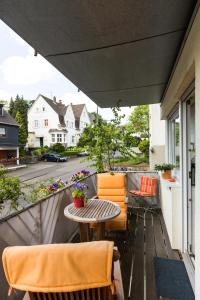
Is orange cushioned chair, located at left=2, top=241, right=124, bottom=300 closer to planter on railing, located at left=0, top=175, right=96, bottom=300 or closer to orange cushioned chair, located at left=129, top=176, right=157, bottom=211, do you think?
planter on railing, located at left=0, top=175, right=96, bottom=300

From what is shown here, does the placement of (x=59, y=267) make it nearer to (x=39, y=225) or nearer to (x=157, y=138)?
(x=39, y=225)

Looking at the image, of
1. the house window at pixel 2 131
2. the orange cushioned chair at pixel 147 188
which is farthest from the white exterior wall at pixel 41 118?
the orange cushioned chair at pixel 147 188

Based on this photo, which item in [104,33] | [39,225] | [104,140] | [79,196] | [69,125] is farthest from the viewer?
[69,125]

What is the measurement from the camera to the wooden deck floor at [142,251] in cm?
236

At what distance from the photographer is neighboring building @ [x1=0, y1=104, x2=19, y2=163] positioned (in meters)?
21.7

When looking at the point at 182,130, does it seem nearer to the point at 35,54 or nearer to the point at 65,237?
the point at 35,54

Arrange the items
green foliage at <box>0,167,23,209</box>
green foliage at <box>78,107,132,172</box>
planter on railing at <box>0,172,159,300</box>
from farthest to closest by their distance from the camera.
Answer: green foliage at <box>78,107,132,172</box> < green foliage at <box>0,167,23,209</box> < planter on railing at <box>0,172,159,300</box>

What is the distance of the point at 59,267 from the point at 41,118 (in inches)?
1233

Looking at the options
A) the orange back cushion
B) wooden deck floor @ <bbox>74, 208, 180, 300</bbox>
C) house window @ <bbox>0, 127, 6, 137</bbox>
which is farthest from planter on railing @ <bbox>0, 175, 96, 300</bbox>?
house window @ <bbox>0, 127, 6, 137</bbox>

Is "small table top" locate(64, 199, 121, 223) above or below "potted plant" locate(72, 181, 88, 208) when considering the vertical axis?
below

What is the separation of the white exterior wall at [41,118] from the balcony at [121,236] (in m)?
27.2

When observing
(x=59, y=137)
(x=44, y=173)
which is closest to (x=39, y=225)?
(x=44, y=173)

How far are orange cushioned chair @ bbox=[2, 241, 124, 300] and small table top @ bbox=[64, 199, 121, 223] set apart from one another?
1447 millimetres

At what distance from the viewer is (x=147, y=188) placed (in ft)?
16.9
